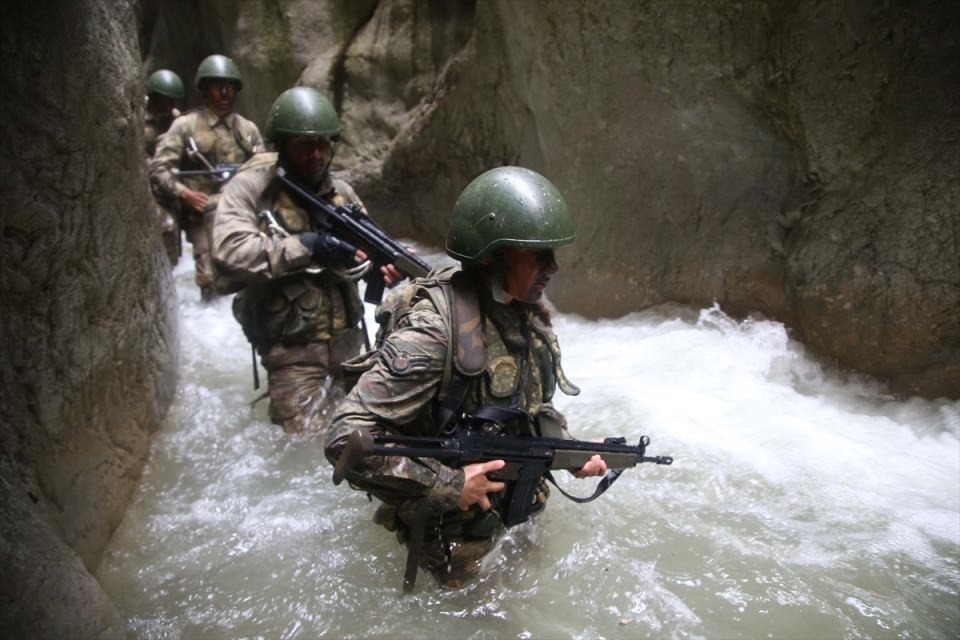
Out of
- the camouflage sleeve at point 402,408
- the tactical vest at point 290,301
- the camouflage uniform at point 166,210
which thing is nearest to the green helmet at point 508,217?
the camouflage sleeve at point 402,408

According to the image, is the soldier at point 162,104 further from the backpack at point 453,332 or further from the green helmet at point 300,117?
the backpack at point 453,332

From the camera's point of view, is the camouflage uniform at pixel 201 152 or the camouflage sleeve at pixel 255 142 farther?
the camouflage sleeve at pixel 255 142

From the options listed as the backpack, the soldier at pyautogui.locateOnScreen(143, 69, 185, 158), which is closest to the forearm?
the soldier at pyautogui.locateOnScreen(143, 69, 185, 158)

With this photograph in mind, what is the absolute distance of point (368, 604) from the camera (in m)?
2.78

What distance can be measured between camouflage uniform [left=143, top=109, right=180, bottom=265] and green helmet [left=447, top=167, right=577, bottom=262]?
424 cm

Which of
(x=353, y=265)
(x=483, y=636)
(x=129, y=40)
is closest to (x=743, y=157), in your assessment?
(x=353, y=265)

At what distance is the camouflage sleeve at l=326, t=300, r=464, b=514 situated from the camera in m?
2.11

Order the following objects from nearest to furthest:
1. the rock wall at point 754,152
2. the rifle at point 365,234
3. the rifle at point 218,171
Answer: the rifle at point 365,234
the rock wall at point 754,152
the rifle at point 218,171

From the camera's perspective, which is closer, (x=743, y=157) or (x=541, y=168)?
(x=743, y=157)

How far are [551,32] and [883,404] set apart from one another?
3.77 meters

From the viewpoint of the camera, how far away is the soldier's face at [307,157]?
3803mm

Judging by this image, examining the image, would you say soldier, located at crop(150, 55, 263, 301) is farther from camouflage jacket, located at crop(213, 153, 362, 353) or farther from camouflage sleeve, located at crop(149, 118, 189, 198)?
camouflage jacket, located at crop(213, 153, 362, 353)

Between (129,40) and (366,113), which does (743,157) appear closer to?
(129,40)

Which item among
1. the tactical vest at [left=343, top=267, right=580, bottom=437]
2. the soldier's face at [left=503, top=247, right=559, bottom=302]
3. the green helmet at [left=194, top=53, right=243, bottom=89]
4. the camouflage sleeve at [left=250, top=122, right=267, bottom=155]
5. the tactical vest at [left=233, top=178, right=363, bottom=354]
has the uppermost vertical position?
the green helmet at [left=194, top=53, right=243, bottom=89]
